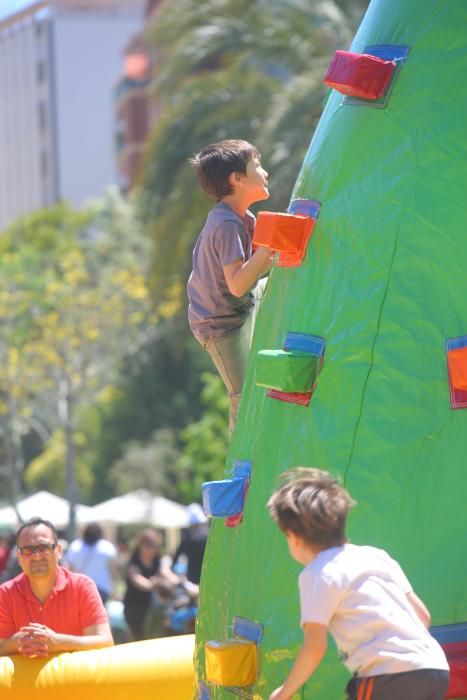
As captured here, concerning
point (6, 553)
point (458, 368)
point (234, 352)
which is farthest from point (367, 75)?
point (6, 553)

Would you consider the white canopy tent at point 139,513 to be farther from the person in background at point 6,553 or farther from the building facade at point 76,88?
the building facade at point 76,88

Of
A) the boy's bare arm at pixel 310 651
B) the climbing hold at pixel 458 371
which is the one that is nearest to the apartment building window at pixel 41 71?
the climbing hold at pixel 458 371

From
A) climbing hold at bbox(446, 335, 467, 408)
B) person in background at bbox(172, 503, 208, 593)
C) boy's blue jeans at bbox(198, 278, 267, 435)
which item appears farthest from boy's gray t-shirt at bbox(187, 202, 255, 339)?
person in background at bbox(172, 503, 208, 593)

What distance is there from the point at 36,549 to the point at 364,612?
110 inches

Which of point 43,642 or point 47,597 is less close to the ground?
point 47,597

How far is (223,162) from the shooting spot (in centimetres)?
520

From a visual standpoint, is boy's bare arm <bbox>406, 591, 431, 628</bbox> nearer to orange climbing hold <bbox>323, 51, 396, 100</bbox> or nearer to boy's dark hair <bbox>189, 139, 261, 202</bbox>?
orange climbing hold <bbox>323, 51, 396, 100</bbox>

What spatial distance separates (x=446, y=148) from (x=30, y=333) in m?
30.0

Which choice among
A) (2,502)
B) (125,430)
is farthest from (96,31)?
(125,430)

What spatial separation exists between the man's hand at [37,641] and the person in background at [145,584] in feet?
17.7

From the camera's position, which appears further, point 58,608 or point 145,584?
point 145,584

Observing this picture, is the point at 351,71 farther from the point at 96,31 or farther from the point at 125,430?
the point at 96,31

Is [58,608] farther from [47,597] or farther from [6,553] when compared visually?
[6,553]

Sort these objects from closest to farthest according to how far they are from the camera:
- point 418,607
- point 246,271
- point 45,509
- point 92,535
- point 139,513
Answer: point 418,607 → point 246,271 → point 92,535 → point 45,509 → point 139,513
